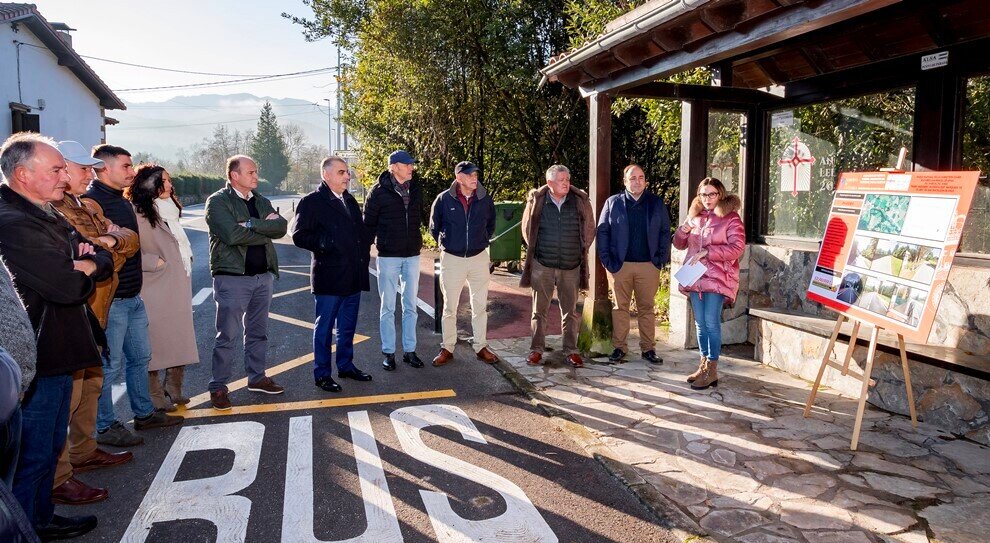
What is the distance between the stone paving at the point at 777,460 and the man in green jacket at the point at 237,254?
8.49 feet

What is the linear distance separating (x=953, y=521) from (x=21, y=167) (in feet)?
16.5

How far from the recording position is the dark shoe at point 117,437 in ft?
14.0

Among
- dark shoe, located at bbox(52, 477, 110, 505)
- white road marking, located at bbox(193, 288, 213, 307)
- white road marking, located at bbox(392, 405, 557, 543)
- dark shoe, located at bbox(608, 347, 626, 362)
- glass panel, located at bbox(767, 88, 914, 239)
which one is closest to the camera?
white road marking, located at bbox(392, 405, 557, 543)

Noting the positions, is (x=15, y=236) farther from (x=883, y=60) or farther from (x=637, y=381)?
(x=883, y=60)

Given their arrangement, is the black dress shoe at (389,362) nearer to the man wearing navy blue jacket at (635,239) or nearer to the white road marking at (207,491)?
the white road marking at (207,491)

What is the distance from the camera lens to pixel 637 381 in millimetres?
5793

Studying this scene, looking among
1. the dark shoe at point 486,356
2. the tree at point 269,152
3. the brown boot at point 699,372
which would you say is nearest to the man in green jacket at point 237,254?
the dark shoe at point 486,356

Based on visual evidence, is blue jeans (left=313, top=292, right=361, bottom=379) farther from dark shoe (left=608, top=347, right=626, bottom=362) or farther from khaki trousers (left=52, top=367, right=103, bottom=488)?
dark shoe (left=608, top=347, right=626, bottom=362)

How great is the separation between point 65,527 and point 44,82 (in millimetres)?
25533

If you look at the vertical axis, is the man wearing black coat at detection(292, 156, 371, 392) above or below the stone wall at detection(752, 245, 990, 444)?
above

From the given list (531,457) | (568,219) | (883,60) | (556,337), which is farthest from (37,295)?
(883,60)

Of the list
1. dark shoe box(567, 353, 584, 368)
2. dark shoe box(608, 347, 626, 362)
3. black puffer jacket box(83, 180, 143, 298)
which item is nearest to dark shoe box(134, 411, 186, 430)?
black puffer jacket box(83, 180, 143, 298)

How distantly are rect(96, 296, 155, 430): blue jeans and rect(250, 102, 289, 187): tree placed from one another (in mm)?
94157

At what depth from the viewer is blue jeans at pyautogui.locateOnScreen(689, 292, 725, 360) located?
5.52 m
